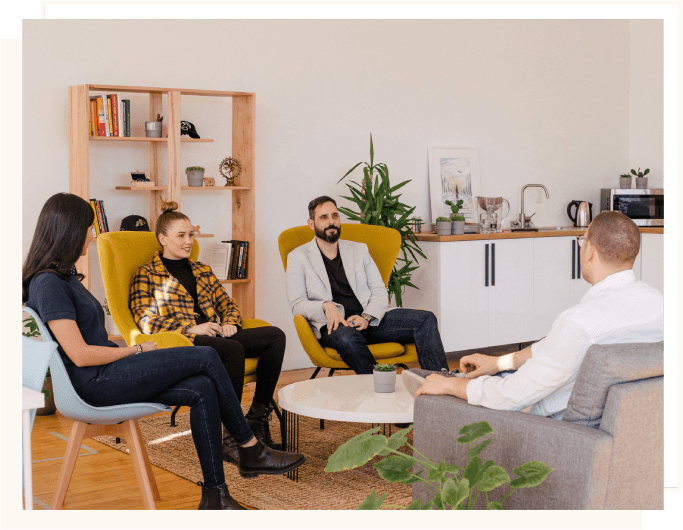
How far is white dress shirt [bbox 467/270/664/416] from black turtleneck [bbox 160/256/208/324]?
195 centimetres

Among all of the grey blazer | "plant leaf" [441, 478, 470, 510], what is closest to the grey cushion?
"plant leaf" [441, 478, 470, 510]

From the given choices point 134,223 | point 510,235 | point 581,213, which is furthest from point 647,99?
point 134,223

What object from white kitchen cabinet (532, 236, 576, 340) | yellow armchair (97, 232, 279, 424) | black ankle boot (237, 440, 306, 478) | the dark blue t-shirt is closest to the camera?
the dark blue t-shirt

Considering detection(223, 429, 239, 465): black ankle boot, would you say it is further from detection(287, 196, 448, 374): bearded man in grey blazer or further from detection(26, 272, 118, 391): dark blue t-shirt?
detection(287, 196, 448, 374): bearded man in grey blazer

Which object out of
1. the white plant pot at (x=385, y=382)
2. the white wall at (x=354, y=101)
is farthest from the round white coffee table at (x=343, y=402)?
the white wall at (x=354, y=101)

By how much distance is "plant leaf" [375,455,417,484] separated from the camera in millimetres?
2145

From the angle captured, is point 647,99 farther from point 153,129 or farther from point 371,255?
point 153,129

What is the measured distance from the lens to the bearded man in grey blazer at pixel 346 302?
421cm

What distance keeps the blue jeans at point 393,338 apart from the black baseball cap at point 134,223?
136 centimetres

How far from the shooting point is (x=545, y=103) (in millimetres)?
7008

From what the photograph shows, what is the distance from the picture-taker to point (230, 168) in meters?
5.20

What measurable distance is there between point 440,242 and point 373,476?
2589mm
